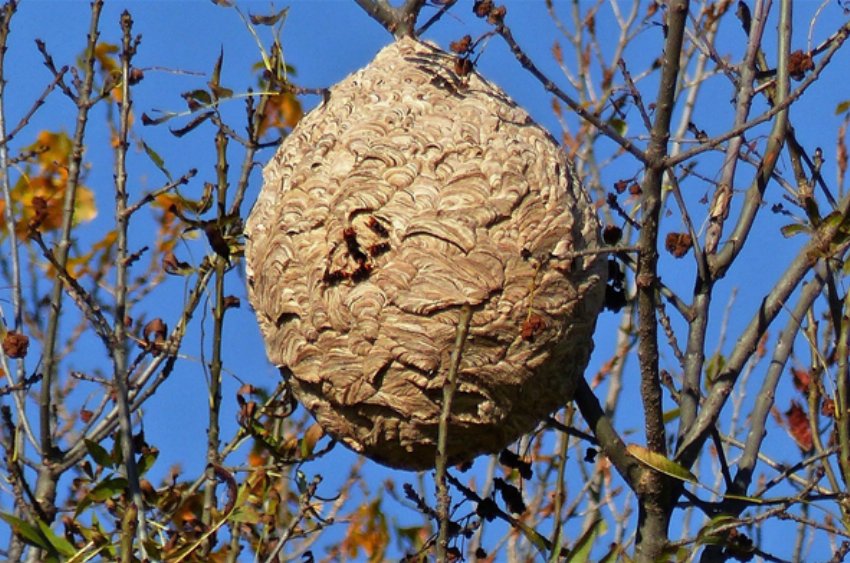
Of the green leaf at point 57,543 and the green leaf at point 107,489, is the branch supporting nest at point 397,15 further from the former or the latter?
the green leaf at point 57,543

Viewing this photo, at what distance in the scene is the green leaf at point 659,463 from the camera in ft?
7.57

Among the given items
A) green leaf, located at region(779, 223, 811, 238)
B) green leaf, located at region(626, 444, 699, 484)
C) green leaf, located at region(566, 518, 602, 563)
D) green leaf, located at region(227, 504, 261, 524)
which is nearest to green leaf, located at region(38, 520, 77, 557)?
green leaf, located at region(227, 504, 261, 524)

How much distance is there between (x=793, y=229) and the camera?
8.31 feet

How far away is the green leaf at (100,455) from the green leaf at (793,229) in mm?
1589

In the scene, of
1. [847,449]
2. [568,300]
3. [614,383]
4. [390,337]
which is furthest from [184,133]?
[614,383]

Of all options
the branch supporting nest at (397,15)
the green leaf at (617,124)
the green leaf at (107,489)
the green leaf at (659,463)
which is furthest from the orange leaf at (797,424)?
the green leaf at (107,489)

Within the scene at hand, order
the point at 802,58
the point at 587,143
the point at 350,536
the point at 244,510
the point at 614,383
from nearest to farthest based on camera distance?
1. the point at 244,510
2. the point at 802,58
3. the point at 350,536
4. the point at 614,383
5. the point at 587,143

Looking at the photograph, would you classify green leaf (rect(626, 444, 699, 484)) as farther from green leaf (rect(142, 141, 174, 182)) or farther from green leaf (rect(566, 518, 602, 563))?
green leaf (rect(142, 141, 174, 182))

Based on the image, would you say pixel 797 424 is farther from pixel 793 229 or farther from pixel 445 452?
pixel 445 452

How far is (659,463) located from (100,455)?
1.23 meters

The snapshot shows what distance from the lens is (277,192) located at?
2582mm

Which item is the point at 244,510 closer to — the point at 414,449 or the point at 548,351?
the point at 414,449

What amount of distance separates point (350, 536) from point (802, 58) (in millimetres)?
2378

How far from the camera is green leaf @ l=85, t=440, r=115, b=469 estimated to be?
2545 millimetres
